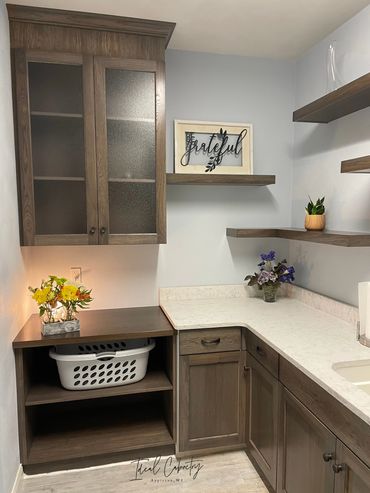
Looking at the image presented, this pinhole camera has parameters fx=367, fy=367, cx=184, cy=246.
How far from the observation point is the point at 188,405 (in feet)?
6.84

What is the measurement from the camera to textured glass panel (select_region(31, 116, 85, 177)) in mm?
2029

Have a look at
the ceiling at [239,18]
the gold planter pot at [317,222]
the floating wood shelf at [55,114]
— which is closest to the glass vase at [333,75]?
the ceiling at [239,18]

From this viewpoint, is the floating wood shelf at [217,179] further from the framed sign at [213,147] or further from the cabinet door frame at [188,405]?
the cabinet door frame at [188,405]

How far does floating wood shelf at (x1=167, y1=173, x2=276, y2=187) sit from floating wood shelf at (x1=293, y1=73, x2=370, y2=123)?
0.46 m

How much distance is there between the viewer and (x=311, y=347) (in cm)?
169

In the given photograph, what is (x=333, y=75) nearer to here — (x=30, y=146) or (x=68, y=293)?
(x=30, y=146)

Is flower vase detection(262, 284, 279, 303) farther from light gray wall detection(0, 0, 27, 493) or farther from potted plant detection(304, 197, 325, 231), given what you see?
light gray wall detection(0, 0, 27, 493)

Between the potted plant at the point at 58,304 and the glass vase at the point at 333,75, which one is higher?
the glass vase at the point at 333,75

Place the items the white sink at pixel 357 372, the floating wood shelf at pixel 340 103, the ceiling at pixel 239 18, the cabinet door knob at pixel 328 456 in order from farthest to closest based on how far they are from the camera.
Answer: the ceiling at pixel 239 18 → the floating wood shelf at pixel 340 103 → the white sink at pixel 357 372 → the cabinet door knob at pixel 328 456

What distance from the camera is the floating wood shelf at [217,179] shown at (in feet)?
7.63

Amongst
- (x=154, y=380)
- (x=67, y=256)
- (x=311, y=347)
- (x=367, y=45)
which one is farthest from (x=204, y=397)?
(x=367, y=45)

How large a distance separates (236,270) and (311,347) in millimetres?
1087

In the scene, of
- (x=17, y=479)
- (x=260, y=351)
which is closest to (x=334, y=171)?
(x=260, y=351)

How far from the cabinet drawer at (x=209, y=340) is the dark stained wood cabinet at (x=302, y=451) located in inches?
18.0
